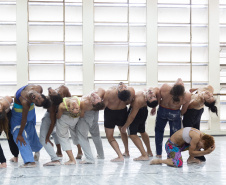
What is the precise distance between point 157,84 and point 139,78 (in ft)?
1.47

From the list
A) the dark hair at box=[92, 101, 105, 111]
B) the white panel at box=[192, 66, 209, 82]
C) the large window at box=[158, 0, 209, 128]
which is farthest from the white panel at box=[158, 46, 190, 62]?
the dark hair at box=[92, 101, 105, 111]

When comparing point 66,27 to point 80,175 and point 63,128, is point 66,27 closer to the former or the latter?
point 63,128

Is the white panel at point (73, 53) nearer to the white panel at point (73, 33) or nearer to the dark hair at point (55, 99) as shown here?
the white panel at point (73, 33)

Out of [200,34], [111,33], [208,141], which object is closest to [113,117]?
[208,141]

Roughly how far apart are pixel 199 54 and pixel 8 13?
15.0 feet

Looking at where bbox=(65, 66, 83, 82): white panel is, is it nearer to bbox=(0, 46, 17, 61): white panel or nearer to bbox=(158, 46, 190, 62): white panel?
bbox=(0, 46, 17, 61): white panel

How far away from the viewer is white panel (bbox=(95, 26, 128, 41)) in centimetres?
794

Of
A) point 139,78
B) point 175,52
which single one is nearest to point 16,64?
point 139,78

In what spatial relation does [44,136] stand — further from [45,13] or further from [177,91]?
[45,13]

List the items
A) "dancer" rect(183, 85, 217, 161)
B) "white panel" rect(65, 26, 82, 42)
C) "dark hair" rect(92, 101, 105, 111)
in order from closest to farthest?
"dark hair" rect(92, 101, 105, 111) < "dancer" rect(183, 85, 217, 161) < "white panel" rect(65, 26, 82, 42)

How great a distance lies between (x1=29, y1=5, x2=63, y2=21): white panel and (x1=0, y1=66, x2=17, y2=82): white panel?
1.23m

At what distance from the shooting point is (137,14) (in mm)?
7977

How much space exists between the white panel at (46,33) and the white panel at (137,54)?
1645 mm

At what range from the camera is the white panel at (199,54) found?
318 inches
